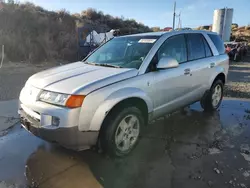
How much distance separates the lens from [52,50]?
53.4 ft

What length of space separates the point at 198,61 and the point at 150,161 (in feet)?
7.36

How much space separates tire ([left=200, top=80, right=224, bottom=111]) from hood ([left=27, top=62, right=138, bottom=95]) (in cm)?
239

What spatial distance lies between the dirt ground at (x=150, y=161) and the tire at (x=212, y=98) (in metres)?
0.68

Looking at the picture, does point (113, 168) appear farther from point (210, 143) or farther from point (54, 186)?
point (210, 143)

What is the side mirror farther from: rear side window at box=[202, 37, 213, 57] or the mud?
rear side window at box=[202, 37, 213, 57]

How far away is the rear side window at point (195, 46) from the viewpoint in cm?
427

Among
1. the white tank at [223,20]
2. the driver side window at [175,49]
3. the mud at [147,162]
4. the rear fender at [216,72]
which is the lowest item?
the mud at [147,162]

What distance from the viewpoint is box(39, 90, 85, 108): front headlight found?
262cm

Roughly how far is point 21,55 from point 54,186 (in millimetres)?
13834

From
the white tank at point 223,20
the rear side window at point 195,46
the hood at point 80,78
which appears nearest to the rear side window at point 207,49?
the rear side window at point 195,46

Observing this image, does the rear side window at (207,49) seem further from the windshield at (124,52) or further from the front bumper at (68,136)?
the front bumper at (68,136)

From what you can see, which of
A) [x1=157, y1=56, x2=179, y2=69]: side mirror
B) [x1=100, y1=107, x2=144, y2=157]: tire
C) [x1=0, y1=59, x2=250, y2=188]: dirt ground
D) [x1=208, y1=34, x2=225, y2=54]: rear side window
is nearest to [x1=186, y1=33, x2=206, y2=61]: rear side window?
[x1=208, y1=34, x2=225, y2=54]: rear side window

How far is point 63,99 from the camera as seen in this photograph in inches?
105

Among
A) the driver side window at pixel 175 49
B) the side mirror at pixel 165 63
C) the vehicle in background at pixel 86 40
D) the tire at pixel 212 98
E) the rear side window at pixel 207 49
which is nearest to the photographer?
the side mirror at pixel 165 63
